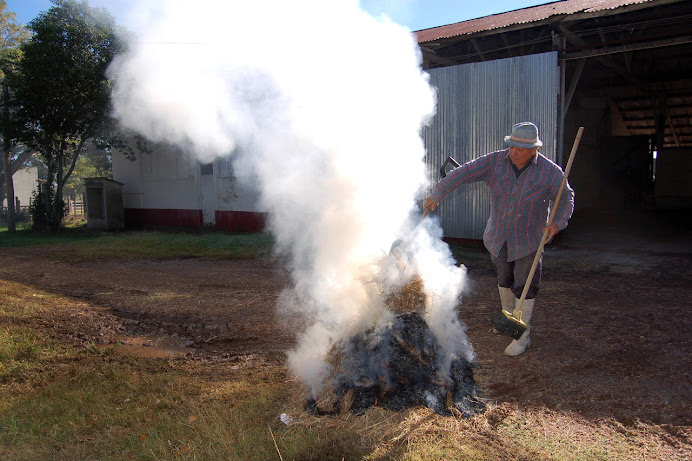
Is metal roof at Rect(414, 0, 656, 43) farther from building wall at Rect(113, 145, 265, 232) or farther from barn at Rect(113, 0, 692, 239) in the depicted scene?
building wall at Rect(113, 145, 265, 232)

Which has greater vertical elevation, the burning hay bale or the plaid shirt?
the plaid shirt

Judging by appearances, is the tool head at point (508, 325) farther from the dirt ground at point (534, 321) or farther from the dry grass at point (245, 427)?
the dry grass at point (245, 427)

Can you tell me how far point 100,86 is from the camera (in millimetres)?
14492

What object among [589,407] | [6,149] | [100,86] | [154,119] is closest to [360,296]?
[589,407]

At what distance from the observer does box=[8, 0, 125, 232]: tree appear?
14094 mm

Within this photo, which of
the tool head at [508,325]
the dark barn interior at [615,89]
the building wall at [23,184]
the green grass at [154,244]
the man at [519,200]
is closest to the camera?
the tool head at [508,325]

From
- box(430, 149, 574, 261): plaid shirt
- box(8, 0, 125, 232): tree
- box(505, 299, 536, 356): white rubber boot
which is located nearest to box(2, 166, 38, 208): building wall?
box(8, 0, 125, 232): tree

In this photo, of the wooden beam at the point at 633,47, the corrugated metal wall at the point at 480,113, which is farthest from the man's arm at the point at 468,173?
the wooden beam at the point at 633,47

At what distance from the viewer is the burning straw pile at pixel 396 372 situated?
3123mm

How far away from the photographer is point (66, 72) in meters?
14.2

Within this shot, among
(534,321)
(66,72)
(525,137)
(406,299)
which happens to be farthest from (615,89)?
(66,72)

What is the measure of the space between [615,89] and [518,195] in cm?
1458

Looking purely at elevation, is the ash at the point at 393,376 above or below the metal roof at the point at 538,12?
below

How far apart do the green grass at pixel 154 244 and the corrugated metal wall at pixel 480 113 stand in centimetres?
456
